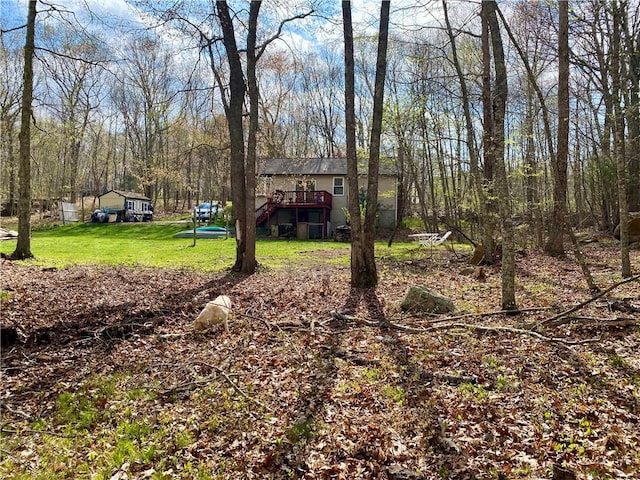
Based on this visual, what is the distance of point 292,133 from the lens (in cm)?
3853

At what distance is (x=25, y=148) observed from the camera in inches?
453

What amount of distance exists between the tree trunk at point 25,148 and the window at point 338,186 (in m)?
19.5

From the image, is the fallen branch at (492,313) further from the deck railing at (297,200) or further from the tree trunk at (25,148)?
the deck railing at (297,200)

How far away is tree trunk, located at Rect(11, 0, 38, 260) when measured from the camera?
11039mm

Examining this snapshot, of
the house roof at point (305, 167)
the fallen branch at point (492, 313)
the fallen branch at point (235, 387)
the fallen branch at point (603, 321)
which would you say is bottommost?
the fallen branch at point (235, 387)

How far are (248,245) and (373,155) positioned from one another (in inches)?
173

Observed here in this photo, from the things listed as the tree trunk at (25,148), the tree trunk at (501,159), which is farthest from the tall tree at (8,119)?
the tree trunk at (501,159)

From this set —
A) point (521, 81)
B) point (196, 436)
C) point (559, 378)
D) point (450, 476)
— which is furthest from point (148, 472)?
point (521, 81)

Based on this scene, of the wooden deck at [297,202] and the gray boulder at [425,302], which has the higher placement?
the wooden deck at [297,202]

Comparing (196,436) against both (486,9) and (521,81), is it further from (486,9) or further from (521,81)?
(521,81)

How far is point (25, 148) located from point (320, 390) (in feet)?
39.1

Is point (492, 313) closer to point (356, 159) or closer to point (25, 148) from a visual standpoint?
point (356, 159)

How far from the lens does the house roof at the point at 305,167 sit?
92.7ft

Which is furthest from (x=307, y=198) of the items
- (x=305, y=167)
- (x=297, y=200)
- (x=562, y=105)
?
(x=562, y=105)
